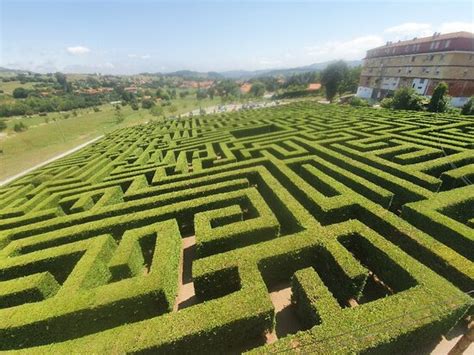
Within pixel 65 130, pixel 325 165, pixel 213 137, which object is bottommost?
pixel 65 130

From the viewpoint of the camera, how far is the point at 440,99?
36062 mm

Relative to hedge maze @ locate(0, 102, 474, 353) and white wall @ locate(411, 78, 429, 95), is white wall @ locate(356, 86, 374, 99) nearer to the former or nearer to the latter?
white wall @ locate(411, 78, 429, 95)

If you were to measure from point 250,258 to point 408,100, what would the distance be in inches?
1736

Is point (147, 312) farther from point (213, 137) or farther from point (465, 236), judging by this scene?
point (213, 137)

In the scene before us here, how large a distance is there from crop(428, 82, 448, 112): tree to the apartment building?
67.4 feet

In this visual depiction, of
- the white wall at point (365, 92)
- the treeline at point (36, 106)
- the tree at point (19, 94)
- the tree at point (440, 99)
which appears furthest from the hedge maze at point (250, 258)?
the tree at point (19, 94)

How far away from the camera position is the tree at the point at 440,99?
35.6m

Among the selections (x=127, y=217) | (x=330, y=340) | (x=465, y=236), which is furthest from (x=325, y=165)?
(x=127, y=217)

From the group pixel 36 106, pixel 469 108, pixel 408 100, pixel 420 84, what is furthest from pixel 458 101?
pixel 36 106

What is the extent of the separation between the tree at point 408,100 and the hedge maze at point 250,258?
2373cm

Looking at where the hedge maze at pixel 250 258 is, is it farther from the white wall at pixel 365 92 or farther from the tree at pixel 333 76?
the white wall at pixel 365 92

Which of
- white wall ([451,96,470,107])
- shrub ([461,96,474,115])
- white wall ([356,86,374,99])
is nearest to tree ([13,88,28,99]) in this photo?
white wall ([356,86,374,99])

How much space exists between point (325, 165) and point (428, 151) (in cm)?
776

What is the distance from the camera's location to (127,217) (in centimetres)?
1399
